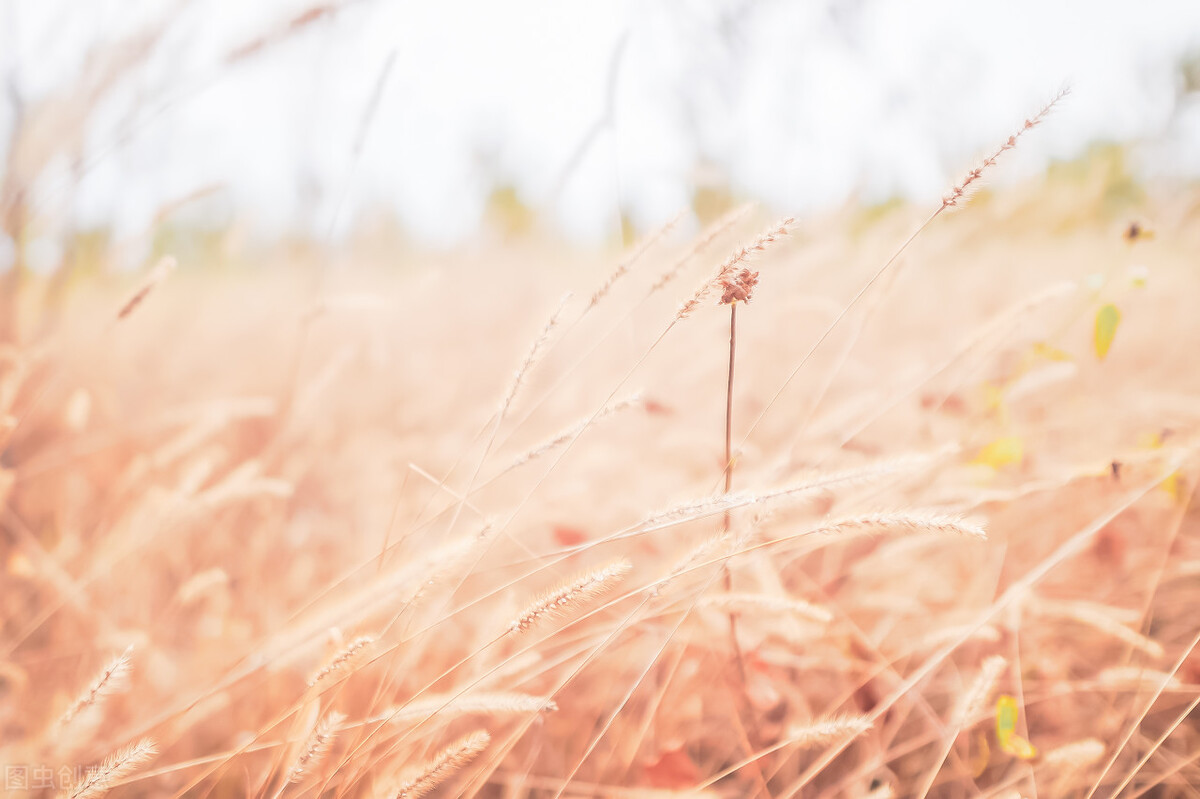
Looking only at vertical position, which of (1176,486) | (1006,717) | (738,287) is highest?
(738,287)

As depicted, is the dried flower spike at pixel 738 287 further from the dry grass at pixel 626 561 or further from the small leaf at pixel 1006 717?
the small leaf at pixel 1006 717

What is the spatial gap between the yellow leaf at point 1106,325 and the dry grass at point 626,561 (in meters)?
0.05

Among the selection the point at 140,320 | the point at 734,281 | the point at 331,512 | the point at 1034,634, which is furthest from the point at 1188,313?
the point at 140,320

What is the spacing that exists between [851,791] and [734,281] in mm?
629

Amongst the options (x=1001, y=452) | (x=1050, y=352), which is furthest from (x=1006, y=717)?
(x=1050, y=352)

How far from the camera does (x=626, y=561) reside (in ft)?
1.63

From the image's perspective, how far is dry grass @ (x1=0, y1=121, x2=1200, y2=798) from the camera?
59 cm

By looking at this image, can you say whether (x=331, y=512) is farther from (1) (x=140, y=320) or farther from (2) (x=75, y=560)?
(1) (x=140, y=320)

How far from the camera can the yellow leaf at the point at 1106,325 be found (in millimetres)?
803

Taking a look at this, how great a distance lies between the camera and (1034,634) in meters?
0.94

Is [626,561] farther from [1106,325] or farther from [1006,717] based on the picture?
[1106,325]

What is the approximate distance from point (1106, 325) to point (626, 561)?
0.76 meters

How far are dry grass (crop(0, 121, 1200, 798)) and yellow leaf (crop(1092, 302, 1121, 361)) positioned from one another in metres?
0.05

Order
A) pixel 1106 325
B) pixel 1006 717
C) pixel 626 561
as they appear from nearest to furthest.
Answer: pixel 626 561 → pixel 1006 717 → pixel 1106 325
